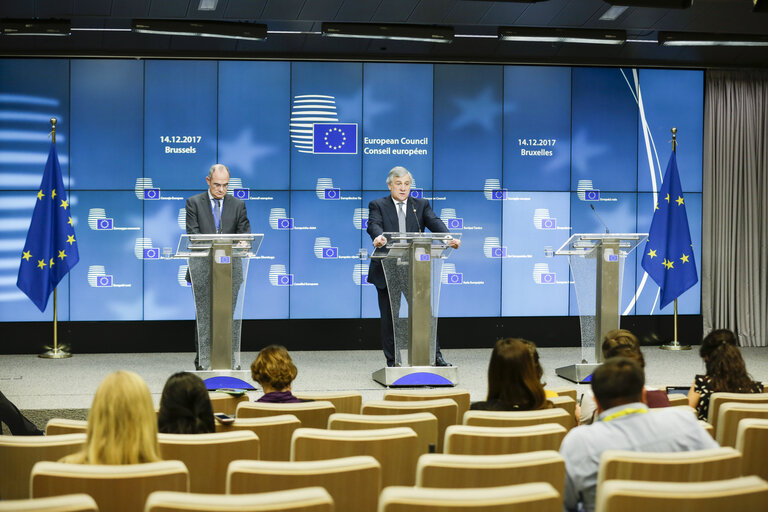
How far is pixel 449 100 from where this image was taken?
31.4ft

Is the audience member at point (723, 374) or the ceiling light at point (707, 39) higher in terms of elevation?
the ceiling light at point (707, 39)

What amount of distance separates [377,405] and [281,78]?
20.0 feet

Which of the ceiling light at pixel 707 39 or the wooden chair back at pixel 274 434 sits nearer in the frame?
the wooden chair back at pixel 274 434

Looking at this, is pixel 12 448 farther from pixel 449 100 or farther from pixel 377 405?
pixel 449 100

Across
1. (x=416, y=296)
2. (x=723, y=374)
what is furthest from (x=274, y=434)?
(x=416, y=296)

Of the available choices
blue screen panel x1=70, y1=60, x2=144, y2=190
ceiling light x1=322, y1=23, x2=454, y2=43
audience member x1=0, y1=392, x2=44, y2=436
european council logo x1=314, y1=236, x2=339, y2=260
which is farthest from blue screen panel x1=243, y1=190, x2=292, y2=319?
audience member x1=0, y1=392, x2=44, y2=436

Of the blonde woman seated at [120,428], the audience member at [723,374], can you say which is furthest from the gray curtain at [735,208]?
Answer: the blonde woman seated at [120,428]

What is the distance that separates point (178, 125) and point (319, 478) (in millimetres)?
7449

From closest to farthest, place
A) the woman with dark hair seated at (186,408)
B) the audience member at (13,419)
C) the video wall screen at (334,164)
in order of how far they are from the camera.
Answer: the woman with dark hair seated at (186,408)
the audience member at (13,419)
the video wall screen at (334,164)

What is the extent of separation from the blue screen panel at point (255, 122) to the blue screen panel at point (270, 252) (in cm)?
19

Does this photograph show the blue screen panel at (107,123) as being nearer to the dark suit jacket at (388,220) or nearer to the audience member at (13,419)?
the dark suit jacket at (388,220)

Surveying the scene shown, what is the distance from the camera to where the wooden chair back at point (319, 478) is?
230cm

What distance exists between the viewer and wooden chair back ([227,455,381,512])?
2.30 m

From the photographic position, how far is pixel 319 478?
2309mm
